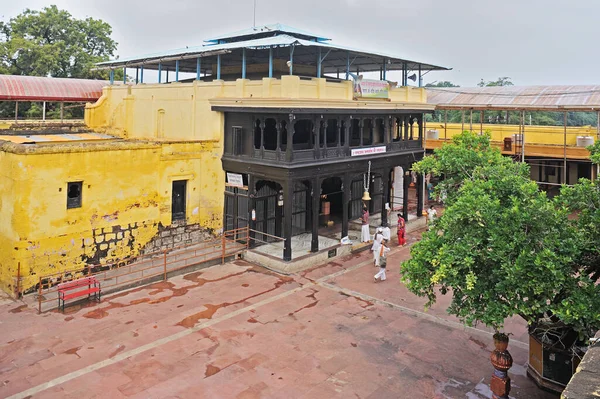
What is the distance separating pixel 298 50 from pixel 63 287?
44.3 feet

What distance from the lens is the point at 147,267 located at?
16641mm

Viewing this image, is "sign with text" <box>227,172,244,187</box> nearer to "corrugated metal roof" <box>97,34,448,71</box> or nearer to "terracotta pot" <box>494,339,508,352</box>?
"corrugated metal roof" <box>97,34,448,71</box>

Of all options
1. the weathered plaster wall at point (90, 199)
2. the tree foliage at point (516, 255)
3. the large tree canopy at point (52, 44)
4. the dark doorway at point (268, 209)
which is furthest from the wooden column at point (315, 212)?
the large tree canopy at point (52, 44)

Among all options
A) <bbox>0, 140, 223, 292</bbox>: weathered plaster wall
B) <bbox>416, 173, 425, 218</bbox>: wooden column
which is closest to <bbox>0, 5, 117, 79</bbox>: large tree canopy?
<bbox>0, 140, 223, 292</bbox>: weathered plaster wall

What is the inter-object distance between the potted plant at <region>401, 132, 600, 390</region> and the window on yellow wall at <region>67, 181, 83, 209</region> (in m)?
11.3

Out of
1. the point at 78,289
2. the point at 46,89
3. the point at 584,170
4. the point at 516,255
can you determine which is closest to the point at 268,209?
the point at 78,289

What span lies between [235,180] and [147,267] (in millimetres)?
5022

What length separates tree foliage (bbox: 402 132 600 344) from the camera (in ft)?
25.2

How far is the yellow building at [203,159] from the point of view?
48.7ft

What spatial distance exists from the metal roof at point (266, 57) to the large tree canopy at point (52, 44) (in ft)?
38.4

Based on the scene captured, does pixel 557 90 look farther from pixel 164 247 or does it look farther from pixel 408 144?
pixel 164 247

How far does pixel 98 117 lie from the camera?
2539 cm

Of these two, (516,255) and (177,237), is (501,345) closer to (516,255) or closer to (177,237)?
(516,255)

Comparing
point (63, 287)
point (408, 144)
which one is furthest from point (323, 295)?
point (408, 144)
